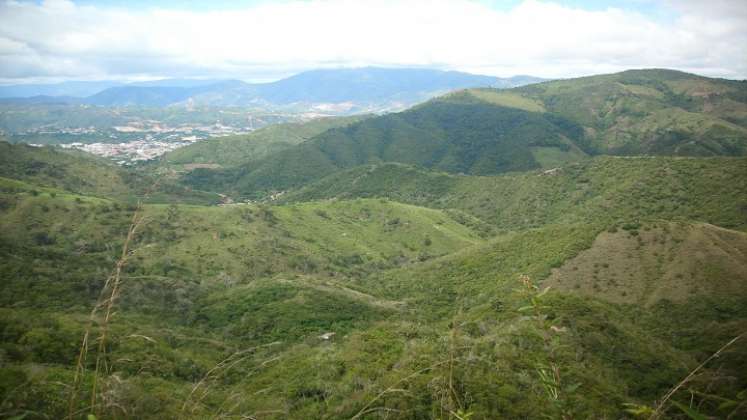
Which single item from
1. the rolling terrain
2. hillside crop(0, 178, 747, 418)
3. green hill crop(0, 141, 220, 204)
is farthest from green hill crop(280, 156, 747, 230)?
green hill crop(0, 141, 220, 204)

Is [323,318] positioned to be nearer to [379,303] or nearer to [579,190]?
[379,303]

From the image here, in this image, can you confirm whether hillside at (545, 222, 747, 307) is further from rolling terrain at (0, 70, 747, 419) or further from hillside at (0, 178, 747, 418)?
hillside at (0, 178, 747, 418)

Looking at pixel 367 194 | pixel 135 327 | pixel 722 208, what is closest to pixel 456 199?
pixel 367 194

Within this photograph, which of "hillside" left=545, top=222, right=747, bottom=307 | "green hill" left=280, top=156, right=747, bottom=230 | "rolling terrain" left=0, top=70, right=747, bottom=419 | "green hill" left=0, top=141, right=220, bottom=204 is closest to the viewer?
"rolling terrain" left=0, top=70, right=747, bottom=419

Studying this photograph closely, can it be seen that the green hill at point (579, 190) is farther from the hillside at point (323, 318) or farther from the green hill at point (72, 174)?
the green hill at point (72, 174)

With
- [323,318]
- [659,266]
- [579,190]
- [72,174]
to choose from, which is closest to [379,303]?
[323,318]

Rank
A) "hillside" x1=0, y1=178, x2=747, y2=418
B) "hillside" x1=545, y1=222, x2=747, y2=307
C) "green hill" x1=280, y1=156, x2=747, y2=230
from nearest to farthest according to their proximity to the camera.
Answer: "hillside" x1=0, y1=178, x2=747, y2=418
"hillside" x1=545, y1=222, x2=747, y2=307
"green hill" x1=280, y1=156, x2=747, y2=230

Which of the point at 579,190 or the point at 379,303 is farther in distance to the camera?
the point at 579,190

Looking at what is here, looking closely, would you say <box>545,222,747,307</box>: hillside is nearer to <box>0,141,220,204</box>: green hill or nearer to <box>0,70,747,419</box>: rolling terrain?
<box>0,70,747,419</box>: rolling terrain

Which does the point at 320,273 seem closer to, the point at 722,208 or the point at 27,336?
the point at 27,336

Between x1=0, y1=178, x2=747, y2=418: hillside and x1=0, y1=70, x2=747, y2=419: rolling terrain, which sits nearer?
x1=0, y1=70, x2=747, y2=419: rolling terrain

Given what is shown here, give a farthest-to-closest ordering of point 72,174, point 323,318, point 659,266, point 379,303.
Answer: point 72,174
point 379,303
point 659,266
point 323,318
